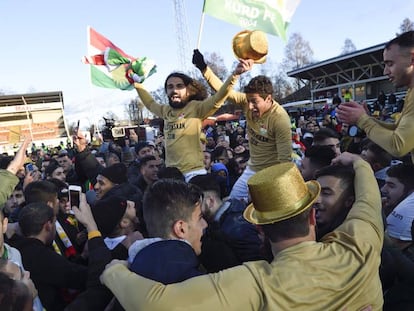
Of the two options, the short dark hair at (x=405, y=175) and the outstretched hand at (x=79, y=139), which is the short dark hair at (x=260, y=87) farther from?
the outstretched hand at (x=79, y=139)

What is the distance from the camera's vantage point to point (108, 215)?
296 centimetres

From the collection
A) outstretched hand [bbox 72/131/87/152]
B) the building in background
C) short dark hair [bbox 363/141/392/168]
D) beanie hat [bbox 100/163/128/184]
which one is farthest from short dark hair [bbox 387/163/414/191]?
the building in background

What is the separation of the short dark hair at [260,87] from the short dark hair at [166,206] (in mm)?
2097

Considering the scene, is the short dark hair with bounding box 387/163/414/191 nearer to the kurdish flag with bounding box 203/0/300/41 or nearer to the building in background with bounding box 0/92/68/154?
the kurdish flag with bounding box 203/0/300/41

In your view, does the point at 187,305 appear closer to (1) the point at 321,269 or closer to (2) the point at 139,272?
(2) the point at 139,272

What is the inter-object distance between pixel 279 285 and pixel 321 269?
20 cm

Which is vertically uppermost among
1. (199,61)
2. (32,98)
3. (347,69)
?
(32,98)

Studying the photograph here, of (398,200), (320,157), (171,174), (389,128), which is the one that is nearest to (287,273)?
(389,128)

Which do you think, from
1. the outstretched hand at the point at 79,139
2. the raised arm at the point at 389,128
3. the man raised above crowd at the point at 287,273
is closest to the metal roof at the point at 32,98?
the outstretched hand at the point at 79,139

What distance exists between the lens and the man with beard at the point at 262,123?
3.96 m

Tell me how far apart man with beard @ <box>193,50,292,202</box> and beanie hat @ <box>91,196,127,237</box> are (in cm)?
161

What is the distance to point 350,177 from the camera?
2461 millimetres

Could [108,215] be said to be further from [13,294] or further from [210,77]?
[210,77]

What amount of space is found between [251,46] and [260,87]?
511mm
